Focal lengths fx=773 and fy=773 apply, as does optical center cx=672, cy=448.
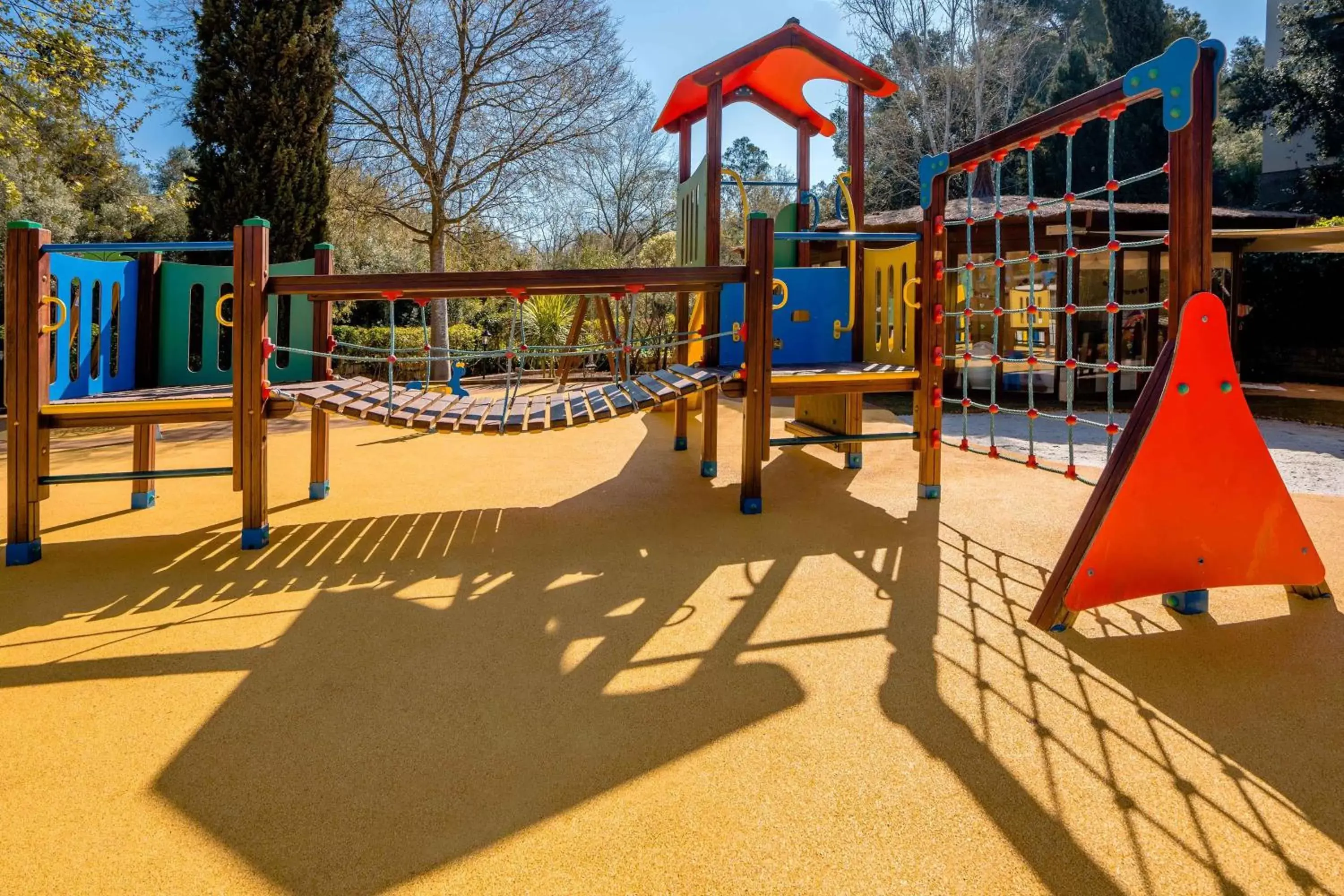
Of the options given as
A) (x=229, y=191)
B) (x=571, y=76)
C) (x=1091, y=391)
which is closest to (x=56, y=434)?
(x=229, y=191)

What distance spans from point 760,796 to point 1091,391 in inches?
420

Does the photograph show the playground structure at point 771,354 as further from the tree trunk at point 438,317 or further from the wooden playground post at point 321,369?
the tree trunk at point 438,317

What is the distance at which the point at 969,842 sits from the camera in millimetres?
1402

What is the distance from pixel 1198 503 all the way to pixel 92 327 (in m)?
4.80

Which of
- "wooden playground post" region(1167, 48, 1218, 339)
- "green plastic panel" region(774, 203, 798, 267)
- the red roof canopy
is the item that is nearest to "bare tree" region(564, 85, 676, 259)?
"green plastic panel" region(774, 203, 798, 267)

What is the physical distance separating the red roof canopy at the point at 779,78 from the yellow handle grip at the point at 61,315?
144 inches

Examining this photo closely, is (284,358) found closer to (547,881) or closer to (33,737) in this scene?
(33,737)

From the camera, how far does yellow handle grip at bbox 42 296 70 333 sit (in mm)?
3266

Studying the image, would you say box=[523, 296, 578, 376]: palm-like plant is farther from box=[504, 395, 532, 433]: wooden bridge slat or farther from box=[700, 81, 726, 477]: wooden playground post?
box=[504, 395, 532, 433]: wooden bridge slat

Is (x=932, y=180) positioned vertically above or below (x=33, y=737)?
above

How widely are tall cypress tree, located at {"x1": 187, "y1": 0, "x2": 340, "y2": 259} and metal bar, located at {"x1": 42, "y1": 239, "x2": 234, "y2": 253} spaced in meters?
7.27

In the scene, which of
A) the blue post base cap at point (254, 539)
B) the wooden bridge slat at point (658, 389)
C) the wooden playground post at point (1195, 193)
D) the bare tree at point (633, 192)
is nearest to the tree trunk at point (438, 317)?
the wooden bridge slat at point (658, 389)

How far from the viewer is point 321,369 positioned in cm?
454

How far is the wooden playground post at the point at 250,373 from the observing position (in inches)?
134
